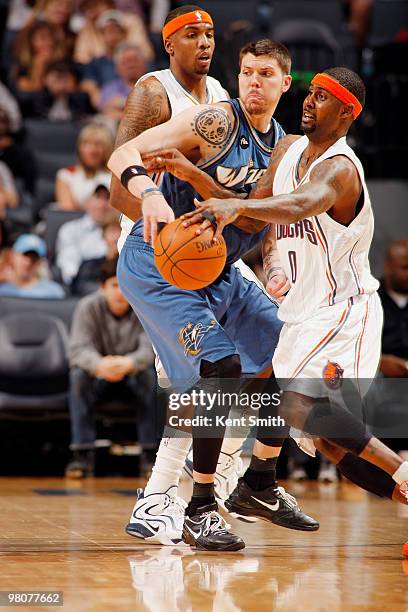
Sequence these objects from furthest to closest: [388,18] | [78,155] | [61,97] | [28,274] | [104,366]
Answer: [388,18] → [61,97] → [78,155] → [28,274] → [104,366]

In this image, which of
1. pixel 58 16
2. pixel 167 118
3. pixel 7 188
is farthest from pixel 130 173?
pixel 58 16

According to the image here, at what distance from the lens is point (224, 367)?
4258 millimetres

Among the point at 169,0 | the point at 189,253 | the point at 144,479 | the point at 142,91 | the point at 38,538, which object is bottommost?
the point at 144,479

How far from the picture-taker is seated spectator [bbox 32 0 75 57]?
35.3 feet

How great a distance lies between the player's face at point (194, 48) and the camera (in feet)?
15.6

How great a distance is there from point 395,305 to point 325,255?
3.70 meters

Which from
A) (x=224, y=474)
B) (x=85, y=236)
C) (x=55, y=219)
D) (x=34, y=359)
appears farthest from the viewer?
(x=55, y=219)

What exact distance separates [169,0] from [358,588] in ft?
30.8

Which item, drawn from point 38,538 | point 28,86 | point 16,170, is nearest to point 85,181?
point 16,170

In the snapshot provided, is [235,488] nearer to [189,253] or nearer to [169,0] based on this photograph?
[189,253]

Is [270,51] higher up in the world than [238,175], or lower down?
higher up

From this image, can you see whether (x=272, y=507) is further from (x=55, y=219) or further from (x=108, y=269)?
(x=55, y=219)

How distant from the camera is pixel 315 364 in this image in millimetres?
4180

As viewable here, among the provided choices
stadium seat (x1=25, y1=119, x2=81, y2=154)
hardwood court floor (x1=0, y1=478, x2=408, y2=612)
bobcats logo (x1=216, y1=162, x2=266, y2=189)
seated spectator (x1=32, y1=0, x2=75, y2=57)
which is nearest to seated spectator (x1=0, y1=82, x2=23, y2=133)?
stadium seat (x1=25, y1=119, x2=81, y2=154)
